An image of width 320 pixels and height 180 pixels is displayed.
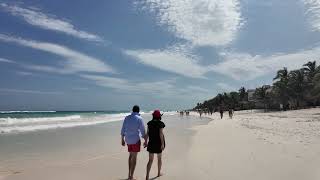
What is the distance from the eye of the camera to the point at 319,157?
10461mm

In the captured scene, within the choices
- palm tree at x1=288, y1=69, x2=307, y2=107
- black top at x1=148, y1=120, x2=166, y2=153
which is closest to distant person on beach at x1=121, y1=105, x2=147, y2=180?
black top at x1=148, y1=120, x2=166, y2=153

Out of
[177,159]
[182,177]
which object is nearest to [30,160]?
[177,159]

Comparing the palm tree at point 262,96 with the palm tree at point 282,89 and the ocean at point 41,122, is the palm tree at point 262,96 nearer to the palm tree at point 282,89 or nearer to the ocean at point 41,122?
the palm tree at point 282,89

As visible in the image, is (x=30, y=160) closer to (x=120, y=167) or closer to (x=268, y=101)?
(x=120, y=167)

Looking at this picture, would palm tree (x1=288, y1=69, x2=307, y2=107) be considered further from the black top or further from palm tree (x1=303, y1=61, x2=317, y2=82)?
the black top

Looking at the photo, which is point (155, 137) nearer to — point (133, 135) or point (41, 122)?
point (133, 135)

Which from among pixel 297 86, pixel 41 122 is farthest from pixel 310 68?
pixel 41 122

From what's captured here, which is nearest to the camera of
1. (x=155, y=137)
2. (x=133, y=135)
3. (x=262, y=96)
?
(x=133, y=135)

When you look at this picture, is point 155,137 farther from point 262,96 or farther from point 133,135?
point 262,96

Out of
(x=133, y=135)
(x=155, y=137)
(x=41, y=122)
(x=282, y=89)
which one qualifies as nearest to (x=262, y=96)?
(x=282, y=89)

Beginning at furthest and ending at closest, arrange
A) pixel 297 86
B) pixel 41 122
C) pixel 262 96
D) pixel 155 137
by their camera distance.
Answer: pixel 262 96, pixel 297 86, pixel 41 122, pixel 155 137

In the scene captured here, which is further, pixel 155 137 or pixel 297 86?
pixel 297 86

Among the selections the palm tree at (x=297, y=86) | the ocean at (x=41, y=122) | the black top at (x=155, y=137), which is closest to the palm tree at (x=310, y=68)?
the palm tree at (x=297, y=86)

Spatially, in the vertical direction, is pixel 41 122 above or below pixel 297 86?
below
